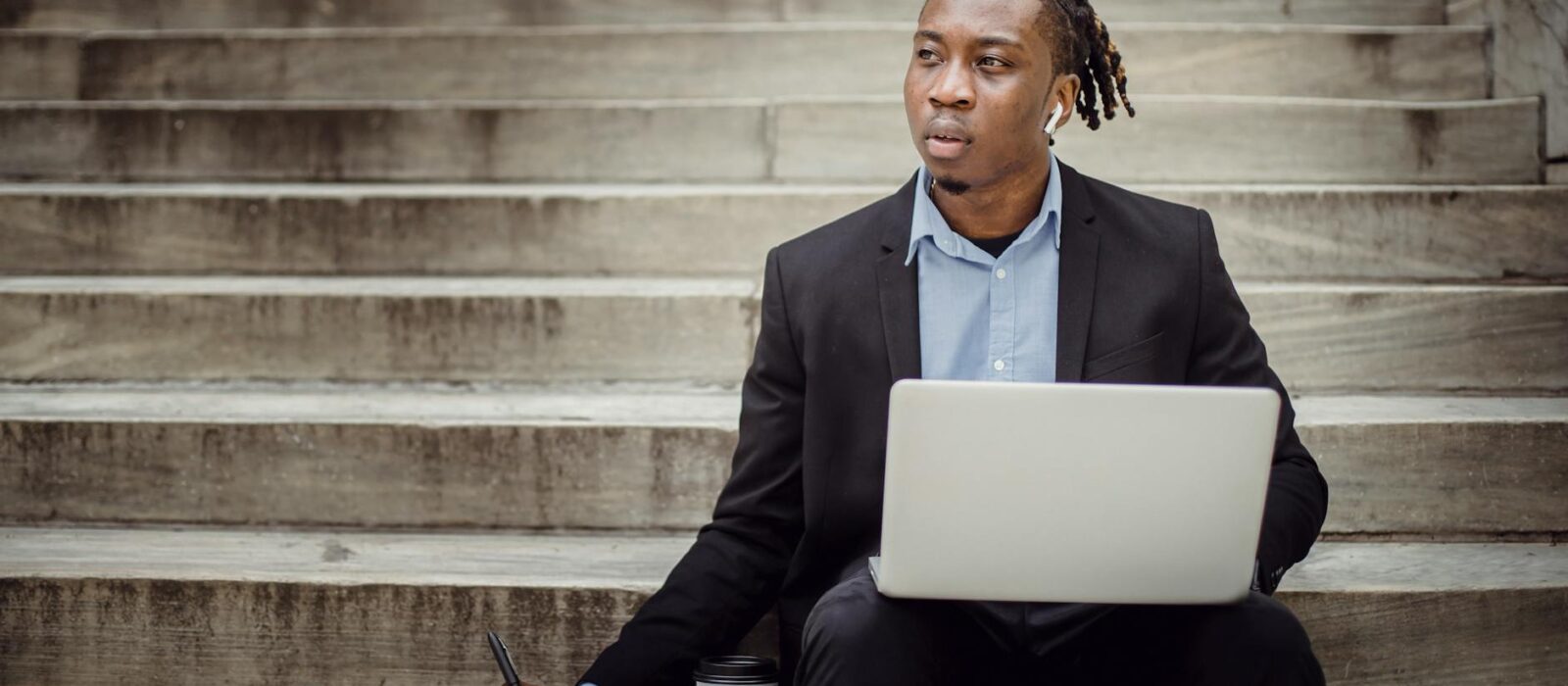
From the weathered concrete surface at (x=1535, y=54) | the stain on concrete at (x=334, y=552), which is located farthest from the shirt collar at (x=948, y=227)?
the weathered concrete surface at (x=1535, y=54)

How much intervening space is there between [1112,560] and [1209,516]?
113 mm

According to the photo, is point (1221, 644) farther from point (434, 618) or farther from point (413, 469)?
point (413, 469)

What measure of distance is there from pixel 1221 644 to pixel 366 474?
5.58 ft

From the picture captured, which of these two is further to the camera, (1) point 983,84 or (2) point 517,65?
(2) point 517,65

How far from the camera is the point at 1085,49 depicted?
6.76 feet

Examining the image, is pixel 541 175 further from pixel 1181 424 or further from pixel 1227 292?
pixel 1181 424

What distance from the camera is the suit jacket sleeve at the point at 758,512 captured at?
1.96 m

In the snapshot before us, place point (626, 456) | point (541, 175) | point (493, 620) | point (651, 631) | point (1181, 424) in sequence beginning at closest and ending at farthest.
A: point (1181, 424), point (651, 631), point (493, 620), point (626, 456), point (541, 175)

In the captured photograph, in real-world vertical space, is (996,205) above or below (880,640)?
above

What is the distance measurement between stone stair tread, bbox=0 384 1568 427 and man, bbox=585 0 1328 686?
0.70 metres

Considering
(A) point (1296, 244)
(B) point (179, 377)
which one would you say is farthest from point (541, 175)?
(A) point (1296, 244)

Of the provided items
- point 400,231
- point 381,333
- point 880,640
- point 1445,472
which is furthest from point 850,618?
point 400,231

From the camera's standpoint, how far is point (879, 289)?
6.50 ft

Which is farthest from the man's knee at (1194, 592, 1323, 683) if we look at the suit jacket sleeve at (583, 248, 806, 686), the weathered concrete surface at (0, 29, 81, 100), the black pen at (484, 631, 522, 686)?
the weathered concrete surface at (0, 29, 81, 100)
